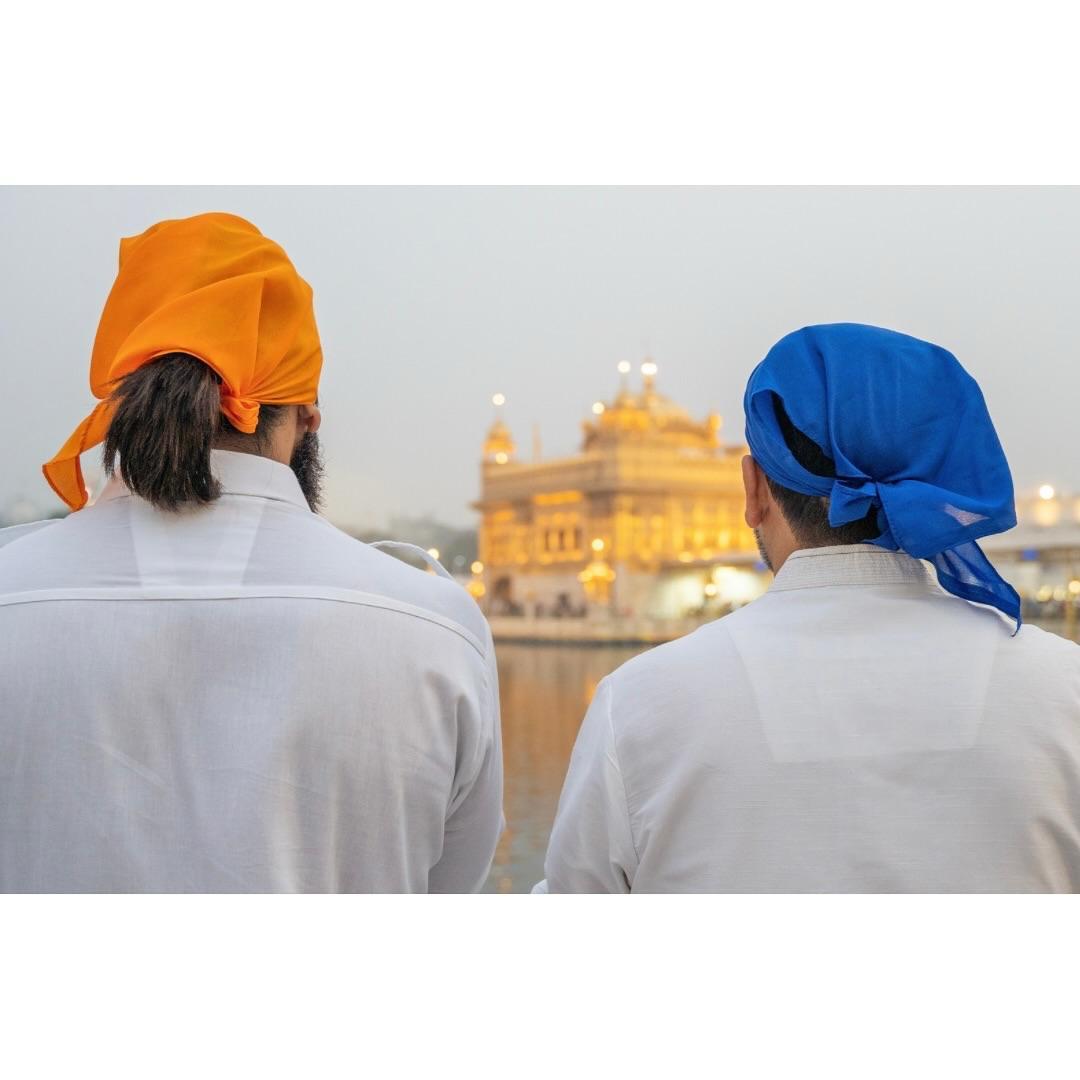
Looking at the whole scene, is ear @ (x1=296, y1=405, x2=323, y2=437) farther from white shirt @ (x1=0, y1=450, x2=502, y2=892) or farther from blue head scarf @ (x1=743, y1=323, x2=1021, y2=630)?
blue head scarf @ (x1=743, y1=323, x2=1021, y2=630)

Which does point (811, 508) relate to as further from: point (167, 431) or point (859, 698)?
point (167, 431)

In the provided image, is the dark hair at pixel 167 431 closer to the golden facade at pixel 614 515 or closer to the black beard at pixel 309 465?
the black beard at pixel 309 465

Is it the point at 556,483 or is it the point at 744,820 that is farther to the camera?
the point at 556,483

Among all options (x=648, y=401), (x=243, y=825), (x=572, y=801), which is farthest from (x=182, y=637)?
(x=648, y=401)

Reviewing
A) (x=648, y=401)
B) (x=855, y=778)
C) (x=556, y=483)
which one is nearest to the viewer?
(x=855, y=778)

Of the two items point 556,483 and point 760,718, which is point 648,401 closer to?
point 556,483

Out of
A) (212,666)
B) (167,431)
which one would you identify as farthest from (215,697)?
(167,431)

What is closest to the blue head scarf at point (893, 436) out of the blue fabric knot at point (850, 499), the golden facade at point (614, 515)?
the blue fabric knot at point (850, 499)

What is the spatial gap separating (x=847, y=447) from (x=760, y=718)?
132 millimetres

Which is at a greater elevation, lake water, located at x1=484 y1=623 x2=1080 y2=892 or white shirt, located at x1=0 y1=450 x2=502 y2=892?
white shirt, located at x1=0 y1=450 x2=502 y2=892

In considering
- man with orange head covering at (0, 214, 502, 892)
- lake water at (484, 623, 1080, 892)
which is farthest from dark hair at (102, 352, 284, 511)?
lake water at (484, 623, 1080, 892)

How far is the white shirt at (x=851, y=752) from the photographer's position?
0.57 meters

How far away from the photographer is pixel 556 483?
21641 mm

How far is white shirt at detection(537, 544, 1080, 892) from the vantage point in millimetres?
574
